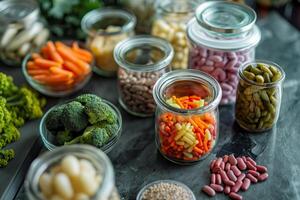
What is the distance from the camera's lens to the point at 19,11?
65.4 inches

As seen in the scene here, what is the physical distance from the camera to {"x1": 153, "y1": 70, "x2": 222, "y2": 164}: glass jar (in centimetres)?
122

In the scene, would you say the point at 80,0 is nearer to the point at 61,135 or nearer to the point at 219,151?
the point at 61,135

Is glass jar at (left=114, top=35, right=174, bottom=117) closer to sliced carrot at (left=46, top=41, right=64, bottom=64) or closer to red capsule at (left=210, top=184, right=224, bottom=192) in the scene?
sliced carrot at (left=46, top=41, right=64, bottom=64)

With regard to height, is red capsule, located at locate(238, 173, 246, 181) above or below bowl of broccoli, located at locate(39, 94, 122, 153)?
below

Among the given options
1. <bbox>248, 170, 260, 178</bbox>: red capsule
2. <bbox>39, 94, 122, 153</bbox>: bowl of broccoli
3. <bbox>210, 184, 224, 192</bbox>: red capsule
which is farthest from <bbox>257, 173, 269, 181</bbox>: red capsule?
<bbox>39, 94, 122, 153</bbox>: bowl of broccoli

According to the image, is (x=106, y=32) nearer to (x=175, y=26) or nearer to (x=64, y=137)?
(x=175, y=26)

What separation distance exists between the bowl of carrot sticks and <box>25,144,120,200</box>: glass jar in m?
0.54

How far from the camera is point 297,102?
58.7 inches

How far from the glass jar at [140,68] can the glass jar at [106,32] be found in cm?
10

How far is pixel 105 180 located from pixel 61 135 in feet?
1.30

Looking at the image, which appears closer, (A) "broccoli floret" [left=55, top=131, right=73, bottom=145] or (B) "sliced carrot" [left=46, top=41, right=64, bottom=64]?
(A) "broccoli floret" [left=55, top=131, right=73, bottom=145]

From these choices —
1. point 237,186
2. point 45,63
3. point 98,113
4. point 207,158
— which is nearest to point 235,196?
point 237,186

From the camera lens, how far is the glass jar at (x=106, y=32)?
5.17 ft

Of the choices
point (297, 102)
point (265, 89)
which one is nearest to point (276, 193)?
point (265, 89)
